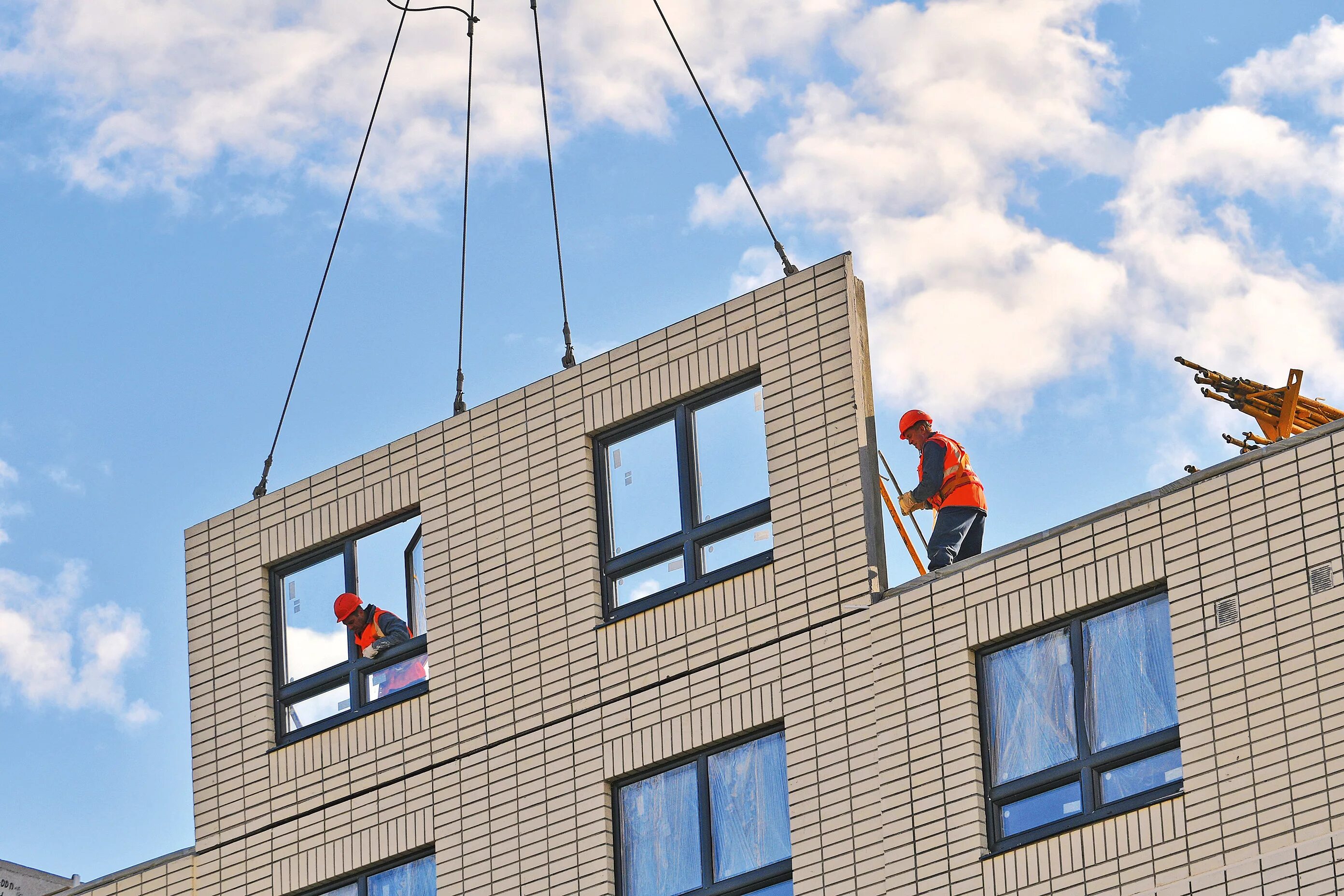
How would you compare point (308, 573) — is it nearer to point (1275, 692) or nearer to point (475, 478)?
point (475, 478)

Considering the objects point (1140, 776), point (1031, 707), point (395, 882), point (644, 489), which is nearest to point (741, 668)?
point (644, 489)

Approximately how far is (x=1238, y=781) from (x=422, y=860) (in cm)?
774

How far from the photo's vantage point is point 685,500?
68.8 feet

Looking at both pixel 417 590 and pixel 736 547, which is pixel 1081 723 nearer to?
pixel 736 547

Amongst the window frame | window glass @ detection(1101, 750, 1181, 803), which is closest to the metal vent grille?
the window frame

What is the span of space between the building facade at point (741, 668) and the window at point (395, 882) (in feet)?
0.09

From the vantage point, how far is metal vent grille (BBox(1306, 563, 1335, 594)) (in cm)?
1703

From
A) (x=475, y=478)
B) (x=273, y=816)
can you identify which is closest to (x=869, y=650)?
(x=475, y=478)

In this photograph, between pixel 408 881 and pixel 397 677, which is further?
pixel 397 677

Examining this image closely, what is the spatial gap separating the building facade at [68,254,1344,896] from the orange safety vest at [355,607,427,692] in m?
0.03

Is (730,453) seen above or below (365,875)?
above

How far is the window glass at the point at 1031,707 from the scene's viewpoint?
1823 centimetres

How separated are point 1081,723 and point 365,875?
23.2ft

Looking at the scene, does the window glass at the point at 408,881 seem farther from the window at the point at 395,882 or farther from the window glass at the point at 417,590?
the window glass at the point at 417,590
